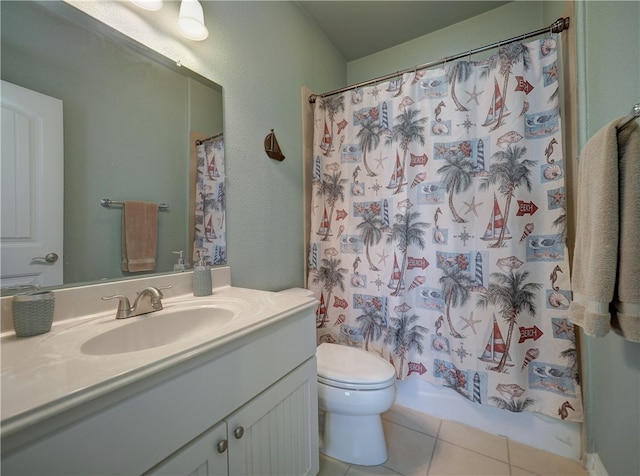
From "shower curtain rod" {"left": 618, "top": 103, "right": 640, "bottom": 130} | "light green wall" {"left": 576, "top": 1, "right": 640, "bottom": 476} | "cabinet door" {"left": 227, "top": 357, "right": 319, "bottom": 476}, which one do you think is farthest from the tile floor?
"shower curtain rod" {"left": 618, "top": 103, "right": 640, "bottom": 130}

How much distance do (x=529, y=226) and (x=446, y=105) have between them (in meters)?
0.74

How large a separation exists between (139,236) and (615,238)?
150 centimetres

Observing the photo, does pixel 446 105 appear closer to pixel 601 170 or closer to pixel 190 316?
pixel 601 170

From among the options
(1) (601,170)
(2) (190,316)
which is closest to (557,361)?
(1) (601,170)

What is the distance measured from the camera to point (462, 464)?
3.84ft

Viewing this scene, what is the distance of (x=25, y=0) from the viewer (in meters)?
0.71

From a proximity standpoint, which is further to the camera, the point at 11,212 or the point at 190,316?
the point at 190,316

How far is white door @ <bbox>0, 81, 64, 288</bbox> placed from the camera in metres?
0.68

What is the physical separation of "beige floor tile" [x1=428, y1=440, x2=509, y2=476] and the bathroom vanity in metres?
0.63

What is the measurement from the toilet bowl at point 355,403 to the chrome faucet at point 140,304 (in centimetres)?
75

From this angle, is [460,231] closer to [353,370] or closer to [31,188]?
[353,370]

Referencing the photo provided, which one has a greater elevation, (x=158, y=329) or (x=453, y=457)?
(x=158, y=329)

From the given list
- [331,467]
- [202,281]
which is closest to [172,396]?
[202,281]

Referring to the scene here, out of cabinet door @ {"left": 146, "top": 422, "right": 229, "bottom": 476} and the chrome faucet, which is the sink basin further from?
cabinet door @ {"left": 146, "top": 422, "right": 229, "bottom": 476}
